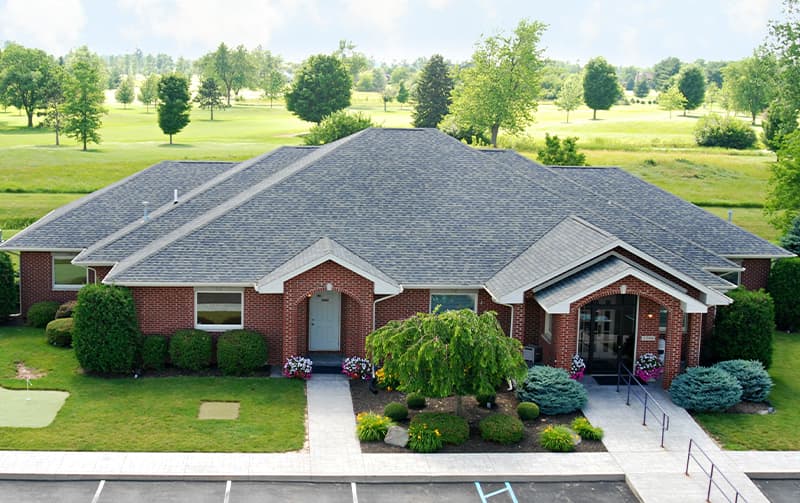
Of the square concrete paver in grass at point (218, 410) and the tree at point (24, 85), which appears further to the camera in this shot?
the tree at point (24, 85)

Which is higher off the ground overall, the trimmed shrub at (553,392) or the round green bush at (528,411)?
the trimmed shrub at (553,392)

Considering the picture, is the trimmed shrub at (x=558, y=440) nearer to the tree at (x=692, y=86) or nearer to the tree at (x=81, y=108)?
the tree at (x=81, y=108)

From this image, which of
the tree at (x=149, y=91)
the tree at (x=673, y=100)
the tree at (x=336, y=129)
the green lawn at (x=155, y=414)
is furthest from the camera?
the tree at (x=149, y=91)

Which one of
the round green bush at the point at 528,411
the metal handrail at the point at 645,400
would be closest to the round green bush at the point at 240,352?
the round green bush at the point at 528,411

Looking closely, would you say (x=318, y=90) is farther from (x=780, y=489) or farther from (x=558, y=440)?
(x=780, y=489)

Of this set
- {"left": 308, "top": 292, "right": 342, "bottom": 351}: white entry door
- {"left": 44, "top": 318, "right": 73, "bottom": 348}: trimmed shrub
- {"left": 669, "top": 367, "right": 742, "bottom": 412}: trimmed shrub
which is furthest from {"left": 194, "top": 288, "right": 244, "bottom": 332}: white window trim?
{"left": 669, "top": 367, "right": 742, "bottom": 412}: trimmed shrub

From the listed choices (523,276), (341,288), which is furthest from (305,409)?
(523,276)

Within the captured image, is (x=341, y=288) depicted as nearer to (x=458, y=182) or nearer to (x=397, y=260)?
(x=397, y=260)
